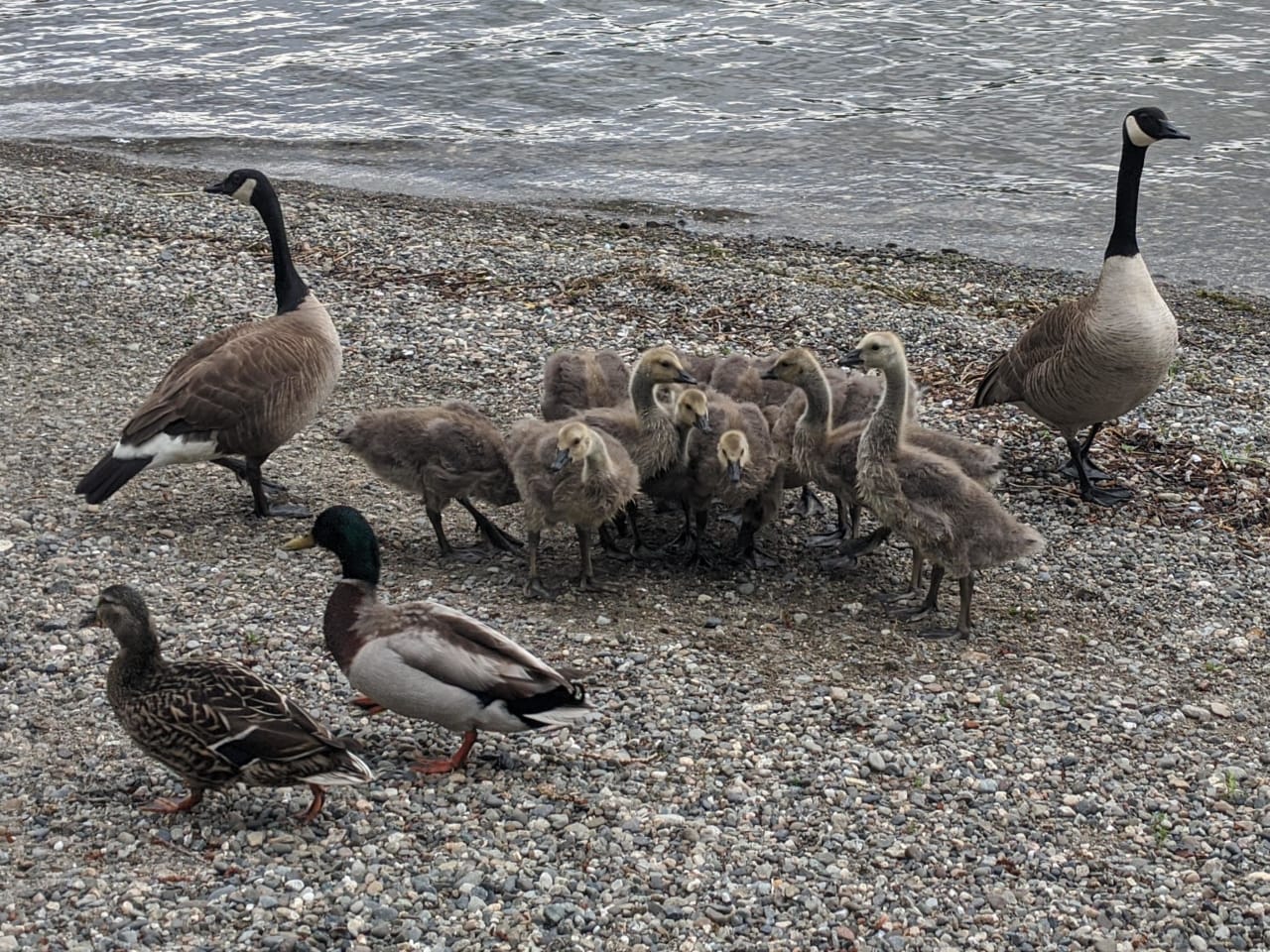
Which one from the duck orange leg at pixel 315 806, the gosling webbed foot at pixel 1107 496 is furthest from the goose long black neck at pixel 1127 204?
the duck orange leg at pixel 315 806

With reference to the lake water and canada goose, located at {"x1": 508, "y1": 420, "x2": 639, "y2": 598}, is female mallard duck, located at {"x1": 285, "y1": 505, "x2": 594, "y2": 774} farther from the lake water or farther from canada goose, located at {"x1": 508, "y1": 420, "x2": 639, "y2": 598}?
the lake water

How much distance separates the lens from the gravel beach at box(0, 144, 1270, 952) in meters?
5.51

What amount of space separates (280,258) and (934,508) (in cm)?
530

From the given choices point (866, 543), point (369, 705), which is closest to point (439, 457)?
point (369, 705)

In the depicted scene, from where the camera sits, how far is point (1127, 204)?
1073 cm

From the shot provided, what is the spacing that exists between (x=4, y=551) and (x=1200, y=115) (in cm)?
1915

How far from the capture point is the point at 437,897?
5.42 metres

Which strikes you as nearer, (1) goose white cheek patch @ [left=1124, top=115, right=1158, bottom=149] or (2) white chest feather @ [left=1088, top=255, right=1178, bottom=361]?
(2) white chest feather @ [left=1088, top=255, right=1178, bottom=361]

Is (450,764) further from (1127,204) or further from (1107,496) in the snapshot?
(1127,204)

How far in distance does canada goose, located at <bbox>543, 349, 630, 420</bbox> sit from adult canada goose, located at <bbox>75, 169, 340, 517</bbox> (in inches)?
59.0

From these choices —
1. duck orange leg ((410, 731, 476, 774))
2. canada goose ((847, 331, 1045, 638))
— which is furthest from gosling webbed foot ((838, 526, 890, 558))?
duck orange leg ((410, 731, 476, 774))

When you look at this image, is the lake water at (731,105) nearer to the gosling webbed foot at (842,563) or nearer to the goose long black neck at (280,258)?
the goose long black neck at (280,258)

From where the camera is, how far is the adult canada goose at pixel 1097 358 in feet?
32.4

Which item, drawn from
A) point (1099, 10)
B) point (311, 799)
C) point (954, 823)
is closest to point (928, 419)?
point (954, 823)
